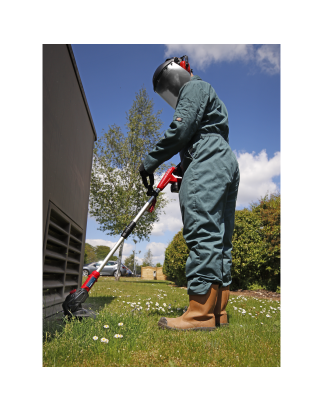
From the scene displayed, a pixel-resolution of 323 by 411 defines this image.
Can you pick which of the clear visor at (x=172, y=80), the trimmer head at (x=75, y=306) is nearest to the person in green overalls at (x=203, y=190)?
the clear visor at (x=172, y=80)

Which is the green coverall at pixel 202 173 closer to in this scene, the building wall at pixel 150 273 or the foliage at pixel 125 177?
the foliage at pixel 125 177

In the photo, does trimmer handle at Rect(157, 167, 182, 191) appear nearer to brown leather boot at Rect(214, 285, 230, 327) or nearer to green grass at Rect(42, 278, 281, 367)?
brown leather boot at Rect(214, 285, 230, 327)

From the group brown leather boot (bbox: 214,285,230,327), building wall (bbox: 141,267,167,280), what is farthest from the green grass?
building wall (bbox: 141,267,167,280)

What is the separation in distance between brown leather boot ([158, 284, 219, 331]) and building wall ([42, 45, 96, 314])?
1222 millimetres

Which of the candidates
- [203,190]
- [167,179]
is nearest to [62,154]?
[167,179]

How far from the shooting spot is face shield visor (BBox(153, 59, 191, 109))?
2.57 metres

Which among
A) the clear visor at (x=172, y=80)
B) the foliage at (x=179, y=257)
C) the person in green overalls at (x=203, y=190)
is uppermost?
the clear visor at (x=172, y=80)

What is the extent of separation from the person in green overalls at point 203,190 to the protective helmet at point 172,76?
213 mm

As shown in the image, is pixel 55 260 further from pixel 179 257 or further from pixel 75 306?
pixel 179 257

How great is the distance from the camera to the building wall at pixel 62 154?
6.55 ft
